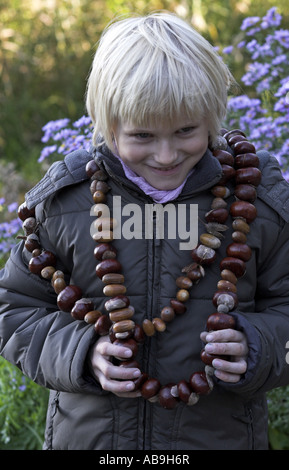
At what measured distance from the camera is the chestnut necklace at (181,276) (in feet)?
4.98

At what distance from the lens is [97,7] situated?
17.7ft

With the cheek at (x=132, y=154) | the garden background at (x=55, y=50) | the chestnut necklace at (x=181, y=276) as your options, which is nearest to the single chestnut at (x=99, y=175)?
the chestnut necklace at (x=181, y=276)

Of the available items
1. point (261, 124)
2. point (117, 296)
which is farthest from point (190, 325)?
point (261, 124)

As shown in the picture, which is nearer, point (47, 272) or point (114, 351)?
point (114, 351)

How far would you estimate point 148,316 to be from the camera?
5.16 feet

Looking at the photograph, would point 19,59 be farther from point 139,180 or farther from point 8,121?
point 139,180

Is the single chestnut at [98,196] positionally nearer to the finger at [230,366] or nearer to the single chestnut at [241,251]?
the single chestnut at [241,251]

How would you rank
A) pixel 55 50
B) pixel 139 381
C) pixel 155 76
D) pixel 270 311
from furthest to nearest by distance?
pixel 55 50, pixel 270 311, pixel 139 381, pixel 155 76

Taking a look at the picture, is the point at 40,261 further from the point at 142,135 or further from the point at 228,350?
the point at 228,350

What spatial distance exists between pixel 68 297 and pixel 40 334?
0.14 metres

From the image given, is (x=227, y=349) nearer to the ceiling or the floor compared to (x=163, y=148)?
nearer to the floor

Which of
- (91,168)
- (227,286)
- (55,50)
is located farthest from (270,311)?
(55,50)

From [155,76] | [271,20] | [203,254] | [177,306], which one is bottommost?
[177,306]
